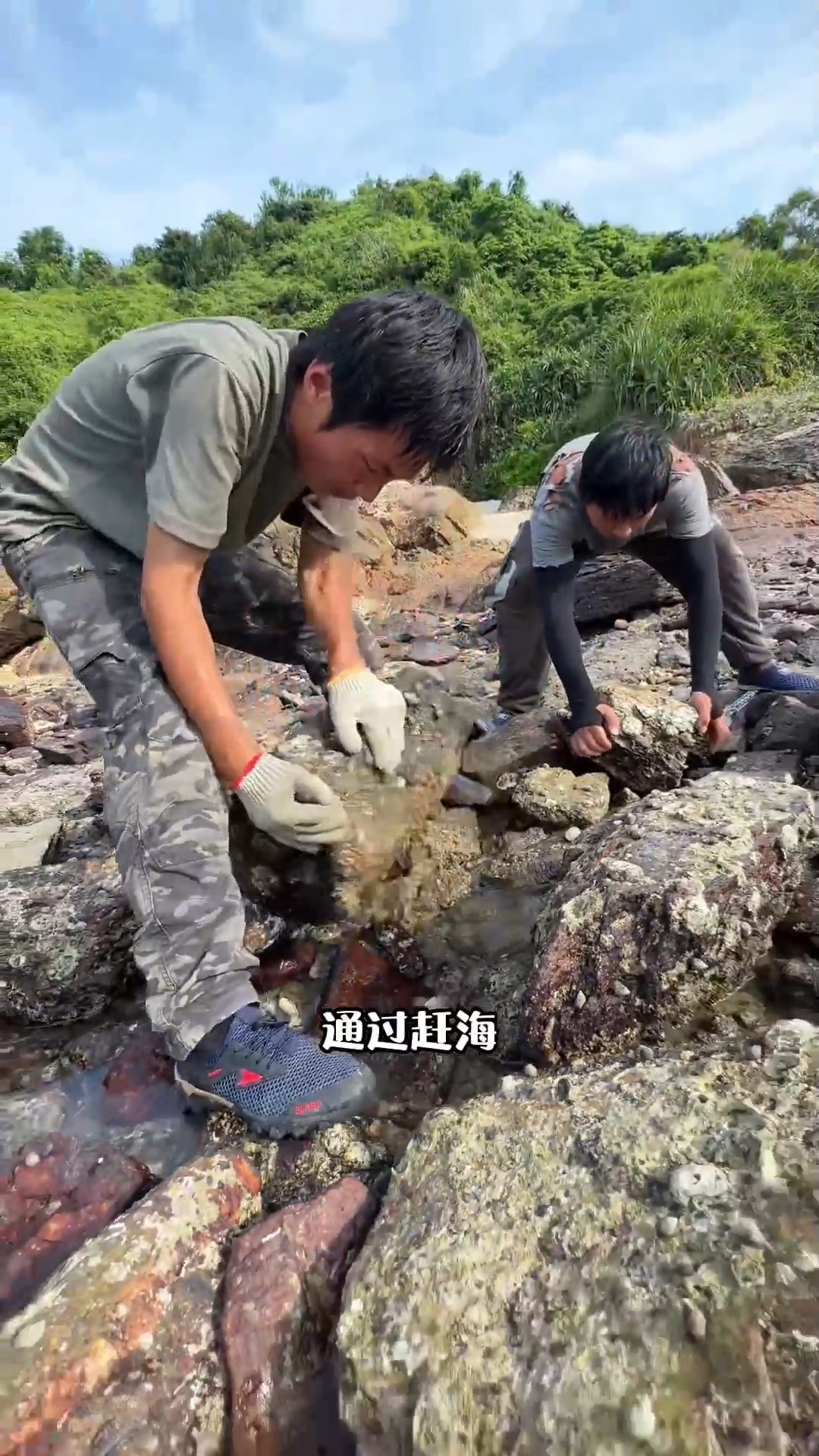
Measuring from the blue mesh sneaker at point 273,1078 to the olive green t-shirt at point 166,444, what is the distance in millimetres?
857

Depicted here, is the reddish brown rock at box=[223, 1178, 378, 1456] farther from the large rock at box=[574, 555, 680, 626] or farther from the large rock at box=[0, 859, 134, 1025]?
the large rock at box=[574, 555, 680, 626]

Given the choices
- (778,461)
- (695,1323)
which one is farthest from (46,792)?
(778,461)

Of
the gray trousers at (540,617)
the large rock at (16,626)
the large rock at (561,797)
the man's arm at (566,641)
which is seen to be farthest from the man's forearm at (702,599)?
the large rock at (16,626)

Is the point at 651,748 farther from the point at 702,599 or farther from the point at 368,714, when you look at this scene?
the point at 368,714

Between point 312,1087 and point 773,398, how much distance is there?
9304 mm

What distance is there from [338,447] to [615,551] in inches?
57.3

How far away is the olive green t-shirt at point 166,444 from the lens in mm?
1500

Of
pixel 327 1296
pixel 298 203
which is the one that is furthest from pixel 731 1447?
pixel 298 203

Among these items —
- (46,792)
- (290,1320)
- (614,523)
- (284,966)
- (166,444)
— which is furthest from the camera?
(46,792)

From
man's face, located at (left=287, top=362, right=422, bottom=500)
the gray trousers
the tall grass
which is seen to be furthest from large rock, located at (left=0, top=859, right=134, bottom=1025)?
the tall grass

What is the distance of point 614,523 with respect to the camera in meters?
2.47

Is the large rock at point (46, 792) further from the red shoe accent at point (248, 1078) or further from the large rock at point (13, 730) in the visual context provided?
the red shoe accent at point (248, 1078)

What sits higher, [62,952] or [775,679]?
[775,679]

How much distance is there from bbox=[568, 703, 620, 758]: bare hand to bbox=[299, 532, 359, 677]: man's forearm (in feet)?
2.11
